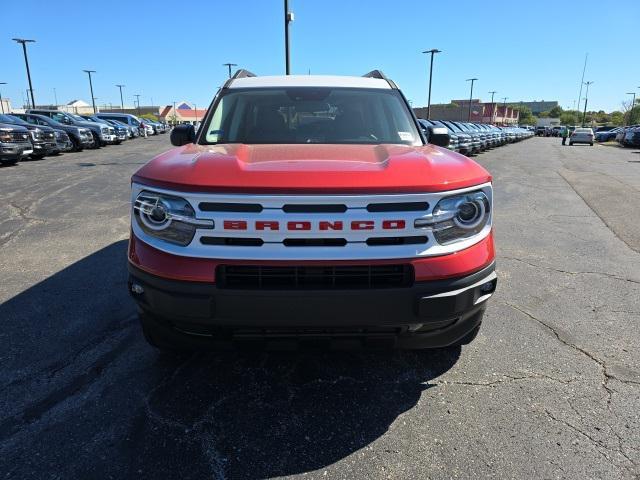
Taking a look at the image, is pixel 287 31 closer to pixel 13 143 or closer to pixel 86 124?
pixel 13 143

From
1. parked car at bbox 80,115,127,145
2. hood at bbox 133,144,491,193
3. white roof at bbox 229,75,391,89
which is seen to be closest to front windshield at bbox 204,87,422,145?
white roof at bbox 229,75,391,89

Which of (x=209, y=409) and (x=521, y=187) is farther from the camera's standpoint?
(x=521, y=187)

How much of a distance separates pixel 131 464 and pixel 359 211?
160 cm

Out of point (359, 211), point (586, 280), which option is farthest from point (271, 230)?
point (586, 280)

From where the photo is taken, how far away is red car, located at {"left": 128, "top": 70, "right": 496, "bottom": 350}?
217 cm

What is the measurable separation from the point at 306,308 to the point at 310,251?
266 millimetres

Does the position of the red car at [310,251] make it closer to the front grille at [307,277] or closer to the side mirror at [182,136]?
the front grille at [307,277]

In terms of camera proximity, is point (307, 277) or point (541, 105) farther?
point (541, 105)

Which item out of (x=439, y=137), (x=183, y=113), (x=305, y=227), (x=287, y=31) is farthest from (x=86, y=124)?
(x=183, y=113)

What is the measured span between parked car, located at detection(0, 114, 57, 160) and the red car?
16516mm

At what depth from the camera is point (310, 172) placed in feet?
7.41

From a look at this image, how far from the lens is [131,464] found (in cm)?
218

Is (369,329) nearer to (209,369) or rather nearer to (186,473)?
(186,473)

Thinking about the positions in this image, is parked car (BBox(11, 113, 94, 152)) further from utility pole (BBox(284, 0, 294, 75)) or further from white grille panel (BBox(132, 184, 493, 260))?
white grille panel (BBox(132, 184, 493, 260))
